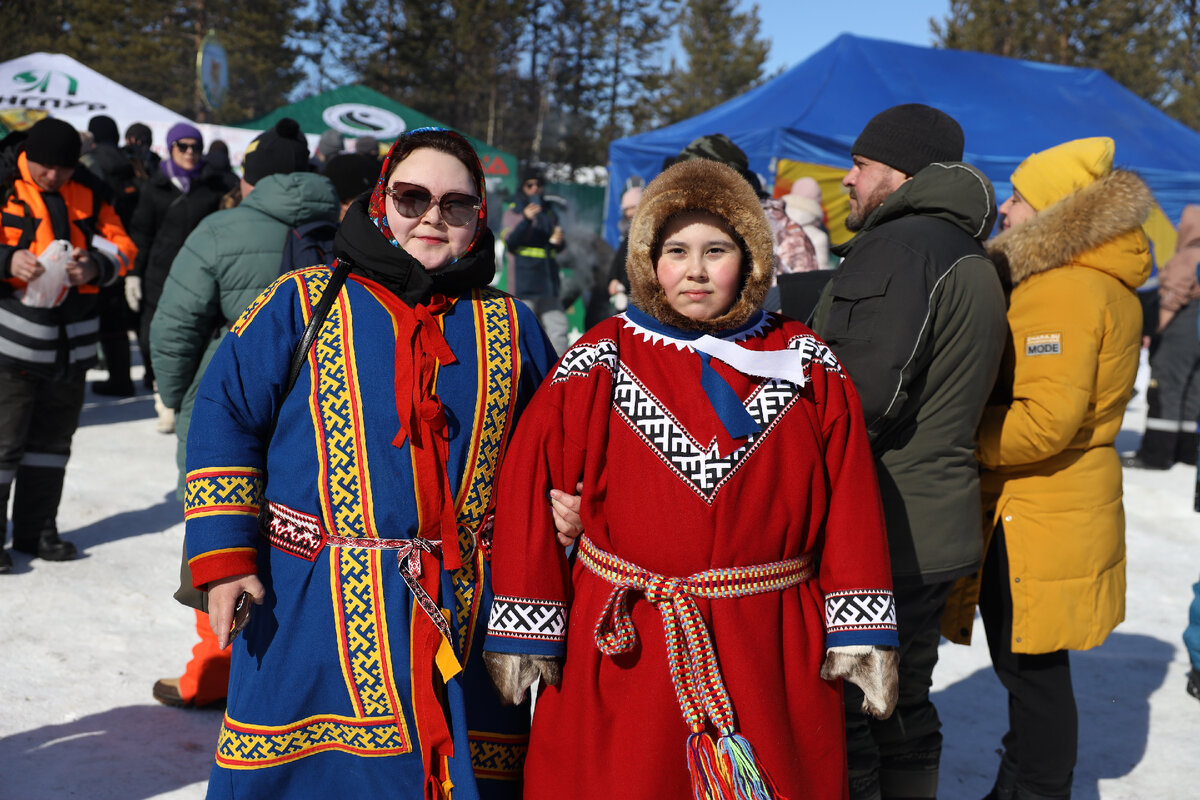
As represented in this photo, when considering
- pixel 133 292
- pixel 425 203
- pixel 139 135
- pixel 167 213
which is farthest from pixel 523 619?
pixel 139 135

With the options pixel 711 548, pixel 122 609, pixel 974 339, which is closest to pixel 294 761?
pixel 711 548

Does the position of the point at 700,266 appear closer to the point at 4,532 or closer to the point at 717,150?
the point at 717,150

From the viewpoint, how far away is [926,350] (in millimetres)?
2357

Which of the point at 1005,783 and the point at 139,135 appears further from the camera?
the point at 139,135

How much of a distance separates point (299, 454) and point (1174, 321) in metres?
8.07

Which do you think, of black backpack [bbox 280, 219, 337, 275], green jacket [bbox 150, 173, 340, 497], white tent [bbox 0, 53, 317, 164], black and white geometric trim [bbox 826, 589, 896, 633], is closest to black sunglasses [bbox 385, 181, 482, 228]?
black and white geometric trim [bbox 826, 589, 896, 633]

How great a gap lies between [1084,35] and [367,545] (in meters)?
36.8

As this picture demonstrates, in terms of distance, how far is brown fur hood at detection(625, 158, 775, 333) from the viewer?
1968 mm

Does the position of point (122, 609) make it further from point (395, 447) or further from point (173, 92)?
point (173, 92)

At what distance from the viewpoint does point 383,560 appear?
199 centimetres

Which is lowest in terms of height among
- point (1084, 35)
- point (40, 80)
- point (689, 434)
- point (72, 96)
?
point (689, 434)

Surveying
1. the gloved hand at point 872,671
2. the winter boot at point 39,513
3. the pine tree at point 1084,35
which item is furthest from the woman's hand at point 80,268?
the pine tree at point 1084,35

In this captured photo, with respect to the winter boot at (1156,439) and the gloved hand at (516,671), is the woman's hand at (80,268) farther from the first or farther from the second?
the winter boot at (1156,439)

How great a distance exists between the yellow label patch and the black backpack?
2311 millimetres
